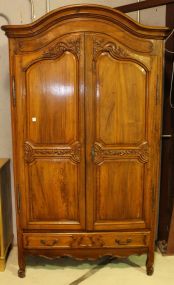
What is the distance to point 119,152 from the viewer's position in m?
2.22

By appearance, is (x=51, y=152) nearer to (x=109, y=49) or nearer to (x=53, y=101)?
(x=53, y=101)

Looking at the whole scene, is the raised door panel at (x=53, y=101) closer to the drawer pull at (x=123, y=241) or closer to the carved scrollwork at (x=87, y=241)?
the carved scrollwork at (x=87, y=241)

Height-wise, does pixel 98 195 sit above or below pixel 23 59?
below

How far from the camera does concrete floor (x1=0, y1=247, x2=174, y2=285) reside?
236 cm

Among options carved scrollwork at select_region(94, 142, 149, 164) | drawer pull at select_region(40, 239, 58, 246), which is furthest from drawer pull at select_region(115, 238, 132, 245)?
carved scrollwork at select_region(94, 142, 149, 164)

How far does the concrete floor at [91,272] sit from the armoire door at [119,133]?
0.43 metres

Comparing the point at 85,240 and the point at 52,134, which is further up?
the point at 52,134

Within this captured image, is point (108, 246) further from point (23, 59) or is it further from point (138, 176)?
point (23, 59)

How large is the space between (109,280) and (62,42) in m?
1.80

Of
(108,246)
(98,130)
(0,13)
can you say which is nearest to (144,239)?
(108,246)

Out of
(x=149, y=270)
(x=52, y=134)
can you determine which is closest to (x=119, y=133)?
(x=52, y=134)

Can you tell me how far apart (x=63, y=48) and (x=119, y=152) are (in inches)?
32.4

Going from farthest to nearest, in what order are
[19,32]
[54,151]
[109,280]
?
[109,280] < [54,151] < [19,32]

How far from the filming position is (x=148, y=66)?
2143 mm
